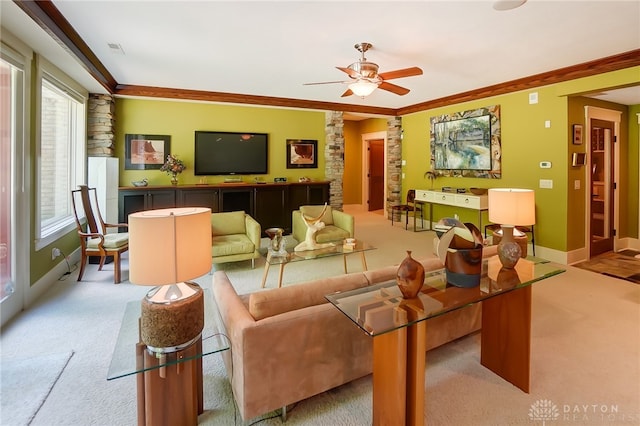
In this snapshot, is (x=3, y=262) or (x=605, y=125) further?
(x=605, y=125)

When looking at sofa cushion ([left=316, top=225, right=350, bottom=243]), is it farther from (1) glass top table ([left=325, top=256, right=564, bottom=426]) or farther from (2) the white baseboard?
(2) the white baseboard

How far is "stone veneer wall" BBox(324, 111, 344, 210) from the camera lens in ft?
23.6

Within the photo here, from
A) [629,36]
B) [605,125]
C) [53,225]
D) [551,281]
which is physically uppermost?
[629,36]

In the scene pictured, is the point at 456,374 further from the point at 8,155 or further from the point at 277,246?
the point at 8,155

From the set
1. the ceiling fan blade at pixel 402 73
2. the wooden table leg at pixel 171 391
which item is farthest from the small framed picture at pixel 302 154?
the wooden table leg at pixel 171 391

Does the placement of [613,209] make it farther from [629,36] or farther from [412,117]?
[412,117]

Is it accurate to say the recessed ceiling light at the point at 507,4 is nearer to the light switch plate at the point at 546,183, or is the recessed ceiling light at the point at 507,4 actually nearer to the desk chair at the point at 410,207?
the light switch plate at the point at 546,183

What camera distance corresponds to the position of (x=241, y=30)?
327 cm

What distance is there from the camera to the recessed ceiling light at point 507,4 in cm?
264

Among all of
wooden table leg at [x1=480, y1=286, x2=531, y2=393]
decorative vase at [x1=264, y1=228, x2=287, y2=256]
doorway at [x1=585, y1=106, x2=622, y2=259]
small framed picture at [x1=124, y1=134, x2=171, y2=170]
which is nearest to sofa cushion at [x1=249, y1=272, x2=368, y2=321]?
wooden table leg at [x1=480, y1=286, x2=531, y2=393]

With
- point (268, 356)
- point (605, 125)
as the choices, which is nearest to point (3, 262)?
point (268, 356)

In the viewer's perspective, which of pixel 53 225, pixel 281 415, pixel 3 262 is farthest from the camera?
pixel 53 225

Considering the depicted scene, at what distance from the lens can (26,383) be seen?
2092 mm

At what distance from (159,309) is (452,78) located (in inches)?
198
